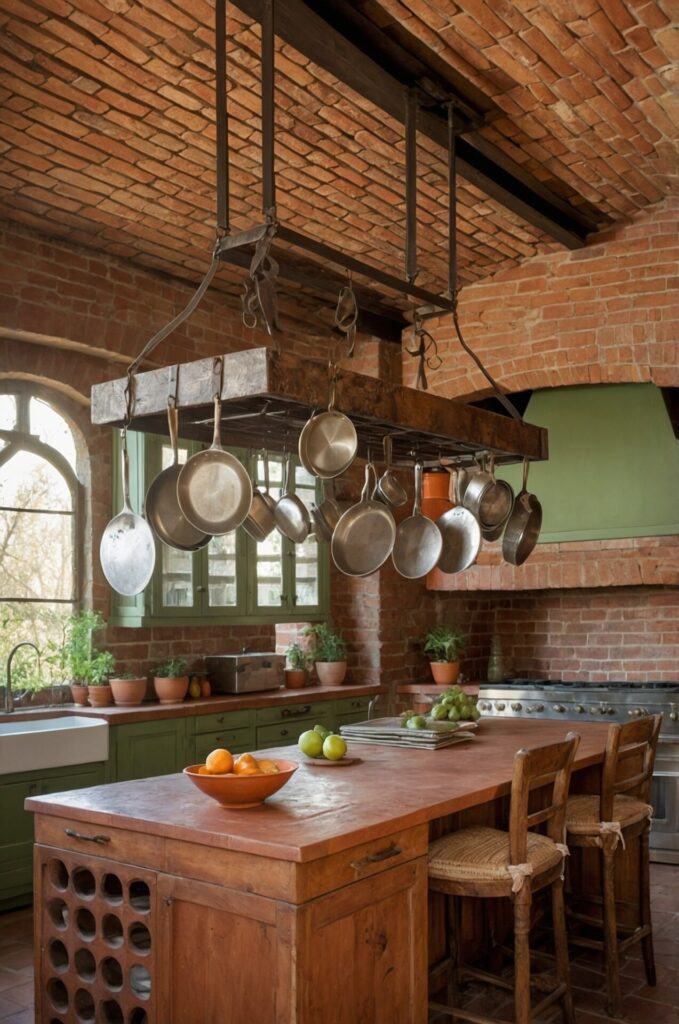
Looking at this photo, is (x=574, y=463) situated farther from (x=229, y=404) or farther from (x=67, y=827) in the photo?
(x=67, y=827)

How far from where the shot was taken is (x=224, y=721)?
5.66m

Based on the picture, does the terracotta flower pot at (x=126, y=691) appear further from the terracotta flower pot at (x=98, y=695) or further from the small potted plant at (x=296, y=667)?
the small potted plant at (x=296, y=667)

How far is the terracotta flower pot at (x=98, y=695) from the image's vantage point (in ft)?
17.6

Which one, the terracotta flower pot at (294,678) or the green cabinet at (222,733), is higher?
the terracotta flower pot at (294,678)

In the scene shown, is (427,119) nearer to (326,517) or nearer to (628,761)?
(326,517)

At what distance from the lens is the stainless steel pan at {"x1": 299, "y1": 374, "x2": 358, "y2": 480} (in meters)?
3.10

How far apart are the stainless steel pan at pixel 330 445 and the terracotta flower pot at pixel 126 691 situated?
2.73m

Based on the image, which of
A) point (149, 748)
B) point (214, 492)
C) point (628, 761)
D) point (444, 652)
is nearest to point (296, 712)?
point (149, 748)

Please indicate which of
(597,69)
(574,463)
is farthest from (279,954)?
(574,463)

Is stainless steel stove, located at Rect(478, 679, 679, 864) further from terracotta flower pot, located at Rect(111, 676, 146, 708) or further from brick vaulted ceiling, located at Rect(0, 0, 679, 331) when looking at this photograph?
brick vaulted ceiling, located at Rect(0, 0, 679, 331)

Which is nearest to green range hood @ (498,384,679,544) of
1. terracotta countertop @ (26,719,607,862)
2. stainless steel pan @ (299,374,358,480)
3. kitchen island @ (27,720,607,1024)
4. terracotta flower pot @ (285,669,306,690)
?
terracotta flower pot @ (285,669,306,690)

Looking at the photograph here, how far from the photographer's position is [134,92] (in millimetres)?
4070

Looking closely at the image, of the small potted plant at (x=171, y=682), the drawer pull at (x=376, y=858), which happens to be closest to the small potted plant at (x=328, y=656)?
the small potted plant at (x=171, y=682)

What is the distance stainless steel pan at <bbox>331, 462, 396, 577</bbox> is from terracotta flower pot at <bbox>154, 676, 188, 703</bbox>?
7.71 ft
